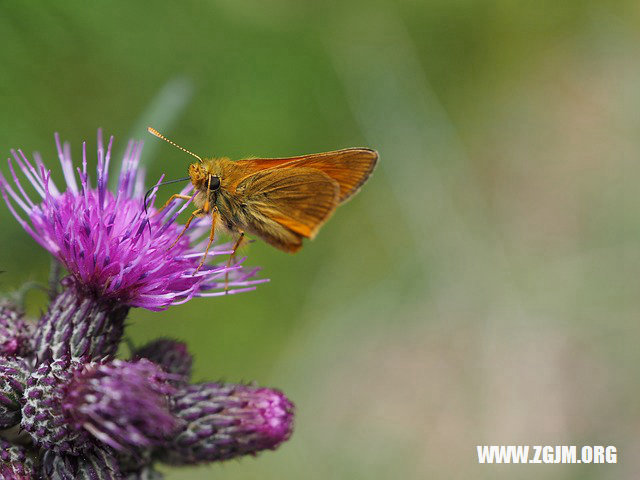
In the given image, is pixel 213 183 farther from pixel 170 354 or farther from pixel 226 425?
pixel 226 425

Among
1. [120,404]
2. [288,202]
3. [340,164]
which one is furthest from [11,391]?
[340,164]

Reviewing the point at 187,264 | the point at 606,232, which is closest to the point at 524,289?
the point at 606,232

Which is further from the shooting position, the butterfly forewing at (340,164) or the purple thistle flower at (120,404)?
the butterfly forewing at (340,164)

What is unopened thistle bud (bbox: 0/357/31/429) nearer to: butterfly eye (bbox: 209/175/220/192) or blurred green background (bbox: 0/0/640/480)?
butterfly eye (bbox: 209/175/220/192)

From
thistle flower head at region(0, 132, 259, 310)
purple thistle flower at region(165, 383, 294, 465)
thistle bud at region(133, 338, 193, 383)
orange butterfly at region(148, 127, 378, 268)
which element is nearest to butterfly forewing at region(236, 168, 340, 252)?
orange butterfly at region(148, 127, 378, 268)

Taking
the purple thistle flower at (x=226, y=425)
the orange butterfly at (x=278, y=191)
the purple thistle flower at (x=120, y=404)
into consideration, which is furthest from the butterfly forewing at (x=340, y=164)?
the purple thistle flower at (x=120, y=404)

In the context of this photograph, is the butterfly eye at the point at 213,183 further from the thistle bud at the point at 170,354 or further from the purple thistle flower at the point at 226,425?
the purple thistle flower at the point at 226,425
